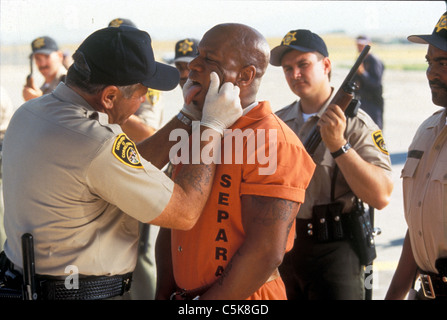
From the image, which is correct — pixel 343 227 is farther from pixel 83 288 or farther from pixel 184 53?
pixel 184 53

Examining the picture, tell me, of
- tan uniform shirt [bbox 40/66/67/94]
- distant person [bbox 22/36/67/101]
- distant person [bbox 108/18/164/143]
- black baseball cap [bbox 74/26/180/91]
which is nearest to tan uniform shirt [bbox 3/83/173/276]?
Answer: black baseball cap [bbox 74/26/180/91]

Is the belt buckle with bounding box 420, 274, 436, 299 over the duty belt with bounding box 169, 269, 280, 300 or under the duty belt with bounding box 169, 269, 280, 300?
under

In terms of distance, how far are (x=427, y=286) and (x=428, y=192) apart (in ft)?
1.36

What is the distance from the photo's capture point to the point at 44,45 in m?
4.77

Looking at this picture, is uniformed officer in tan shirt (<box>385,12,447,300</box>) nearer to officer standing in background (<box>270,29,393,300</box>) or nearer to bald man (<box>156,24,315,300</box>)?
officer standing in background (<box>270,29,393,300</box>)

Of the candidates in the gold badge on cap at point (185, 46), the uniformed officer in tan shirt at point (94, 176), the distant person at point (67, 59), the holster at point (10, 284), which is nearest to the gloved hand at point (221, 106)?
the uniformed officer in tan shirt at point (94, 176)

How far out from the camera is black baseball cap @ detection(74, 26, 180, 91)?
6.08 ft

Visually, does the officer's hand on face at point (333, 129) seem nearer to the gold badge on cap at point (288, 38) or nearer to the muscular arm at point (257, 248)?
the gold badge on cap at point (288, 38)

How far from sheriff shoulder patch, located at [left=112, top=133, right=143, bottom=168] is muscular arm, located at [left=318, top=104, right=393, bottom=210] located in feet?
4.05

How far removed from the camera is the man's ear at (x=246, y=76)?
1951 millimetres

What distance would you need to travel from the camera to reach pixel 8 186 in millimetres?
1878

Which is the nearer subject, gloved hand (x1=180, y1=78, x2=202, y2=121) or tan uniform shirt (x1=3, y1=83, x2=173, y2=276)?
tan uniform shirt (x1=3, y1=83, x2=173, y2=276)

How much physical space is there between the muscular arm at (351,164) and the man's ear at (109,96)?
4.02 feet
